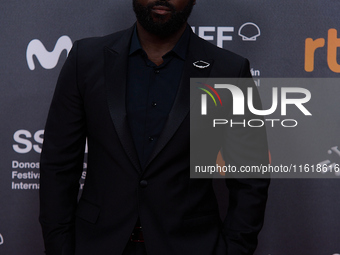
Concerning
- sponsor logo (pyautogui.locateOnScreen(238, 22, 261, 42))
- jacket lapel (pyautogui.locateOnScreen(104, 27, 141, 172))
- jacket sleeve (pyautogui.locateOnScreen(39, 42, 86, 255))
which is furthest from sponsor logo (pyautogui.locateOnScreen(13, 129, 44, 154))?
sponsor logo (pyautogui.locateOnScreen(238, 22, 261, 42))

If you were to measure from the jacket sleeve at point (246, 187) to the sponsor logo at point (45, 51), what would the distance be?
1.05 metres

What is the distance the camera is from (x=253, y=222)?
1.66m

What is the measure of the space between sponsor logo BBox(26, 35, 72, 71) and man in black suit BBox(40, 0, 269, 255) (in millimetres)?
603

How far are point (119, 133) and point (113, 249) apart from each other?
0.44 meters

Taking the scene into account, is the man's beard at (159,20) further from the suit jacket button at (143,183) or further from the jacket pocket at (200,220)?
the jacket pocket at (200,220)

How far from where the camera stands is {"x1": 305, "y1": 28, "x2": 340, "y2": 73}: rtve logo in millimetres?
2166

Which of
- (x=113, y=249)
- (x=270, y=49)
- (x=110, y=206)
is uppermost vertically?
(x=270, y=49)

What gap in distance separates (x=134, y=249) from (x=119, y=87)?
63cm

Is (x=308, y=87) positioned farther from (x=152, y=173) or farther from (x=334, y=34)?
(x=152, y=173)

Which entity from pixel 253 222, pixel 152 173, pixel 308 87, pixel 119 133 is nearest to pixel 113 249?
pixel 152 173

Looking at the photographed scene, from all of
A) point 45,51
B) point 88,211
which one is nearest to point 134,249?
point 88,211

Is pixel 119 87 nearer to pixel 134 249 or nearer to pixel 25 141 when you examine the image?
pixel 134 249

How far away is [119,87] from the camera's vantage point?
1521 millimetres

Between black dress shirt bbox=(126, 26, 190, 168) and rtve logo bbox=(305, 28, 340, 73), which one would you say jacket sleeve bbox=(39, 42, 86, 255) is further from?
rtve logo bbox=(305, 28, 340, 73)
